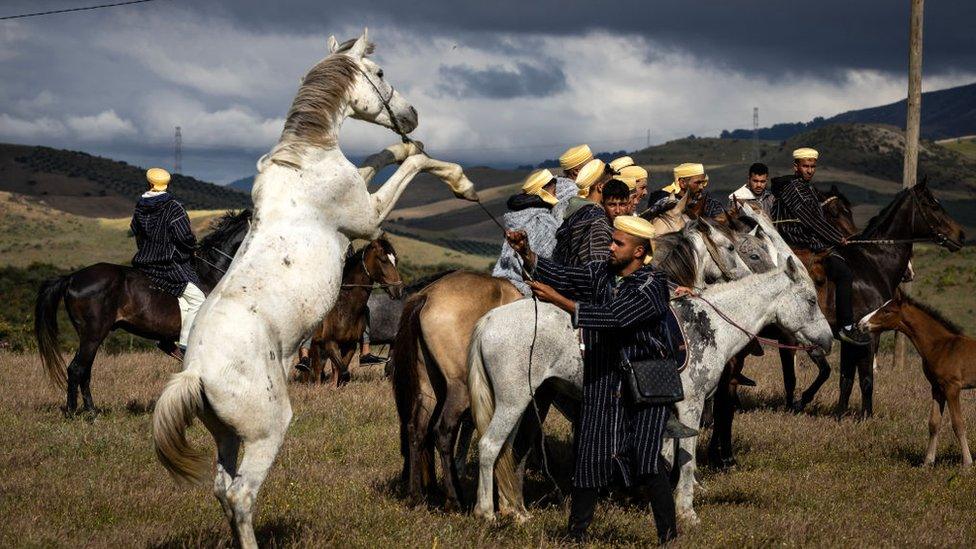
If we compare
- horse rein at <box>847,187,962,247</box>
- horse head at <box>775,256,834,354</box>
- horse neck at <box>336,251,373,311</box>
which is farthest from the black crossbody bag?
horse neck at <box>336,251,373,311</box>

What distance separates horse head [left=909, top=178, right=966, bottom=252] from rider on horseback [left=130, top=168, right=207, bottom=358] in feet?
31.5

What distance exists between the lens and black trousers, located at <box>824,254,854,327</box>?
1230 centimetres

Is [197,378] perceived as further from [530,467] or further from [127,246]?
[127,246]

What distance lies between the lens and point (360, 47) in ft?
20.8

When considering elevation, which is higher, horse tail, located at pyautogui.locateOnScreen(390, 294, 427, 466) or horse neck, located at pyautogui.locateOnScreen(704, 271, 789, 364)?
horse neck, located at pyautogui.locateOnScreen(704, 271, 789, 364)

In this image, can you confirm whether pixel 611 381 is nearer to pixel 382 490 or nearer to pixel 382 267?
pixel 382 490

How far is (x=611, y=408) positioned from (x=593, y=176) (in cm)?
239

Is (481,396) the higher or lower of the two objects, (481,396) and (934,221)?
the lower

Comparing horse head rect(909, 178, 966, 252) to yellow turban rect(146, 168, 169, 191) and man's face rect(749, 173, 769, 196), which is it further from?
yellow turban rect(146, 168, 169, 191)

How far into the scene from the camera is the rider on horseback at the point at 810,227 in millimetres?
12258

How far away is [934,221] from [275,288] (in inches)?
412

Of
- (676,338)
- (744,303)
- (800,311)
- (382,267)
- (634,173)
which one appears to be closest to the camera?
(676,338)

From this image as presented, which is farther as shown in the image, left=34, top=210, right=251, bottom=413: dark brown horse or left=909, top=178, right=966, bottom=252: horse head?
left=909, top=178, right=966, bottom=252: horse head

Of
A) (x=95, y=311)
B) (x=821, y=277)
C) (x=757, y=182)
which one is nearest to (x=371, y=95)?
(x=757, y=182)
